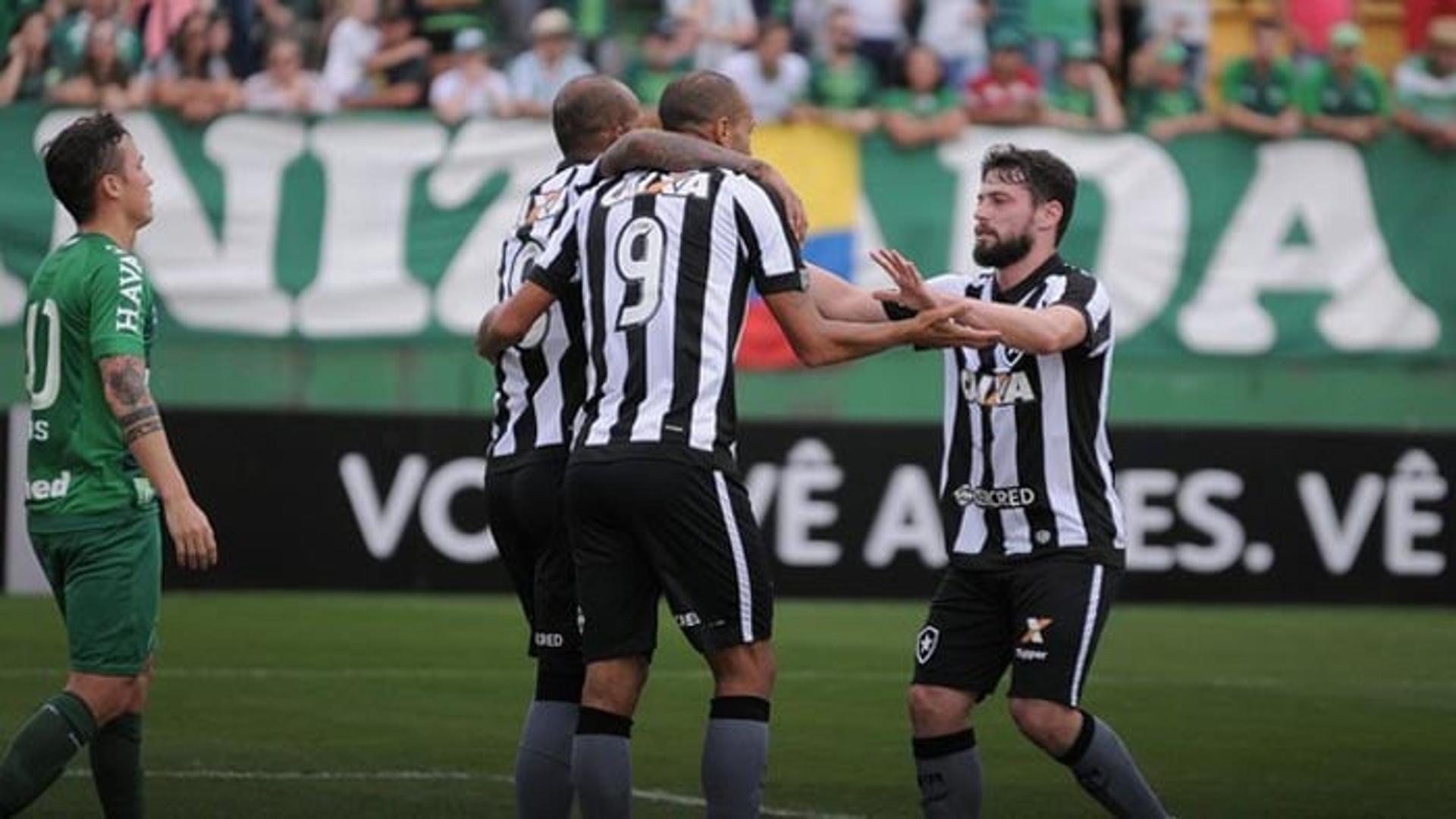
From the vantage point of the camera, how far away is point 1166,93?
19859mm

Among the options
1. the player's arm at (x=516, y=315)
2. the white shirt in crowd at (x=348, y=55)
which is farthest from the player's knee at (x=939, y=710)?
the white shirt in crowd at (x=348, y=55)

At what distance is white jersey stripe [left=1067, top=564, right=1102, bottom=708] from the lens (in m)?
8.03

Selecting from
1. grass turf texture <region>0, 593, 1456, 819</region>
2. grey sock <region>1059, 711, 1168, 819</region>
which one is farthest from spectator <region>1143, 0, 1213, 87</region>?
grey sock <region>1059, 711, 1168, 819</region>

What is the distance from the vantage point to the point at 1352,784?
1071 centimetres

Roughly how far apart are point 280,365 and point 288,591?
62.5 inches

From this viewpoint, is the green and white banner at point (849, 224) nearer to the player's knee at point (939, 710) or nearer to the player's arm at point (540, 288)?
the player's arm at point (540, 288)

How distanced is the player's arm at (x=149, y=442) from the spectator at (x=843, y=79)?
1171 centimetres

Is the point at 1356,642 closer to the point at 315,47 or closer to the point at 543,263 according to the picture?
the point at 315,47

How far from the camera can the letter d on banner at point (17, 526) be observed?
17.2 m

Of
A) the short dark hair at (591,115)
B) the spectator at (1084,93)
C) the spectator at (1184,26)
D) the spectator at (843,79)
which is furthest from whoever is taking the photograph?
the spectator at (1184,26)

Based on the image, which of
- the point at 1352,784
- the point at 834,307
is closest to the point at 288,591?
the point at 1352,784

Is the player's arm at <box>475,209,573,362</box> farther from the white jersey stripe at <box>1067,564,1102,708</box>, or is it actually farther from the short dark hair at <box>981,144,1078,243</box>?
the white jersey stripe at <box>1067,564,1102,708</box>

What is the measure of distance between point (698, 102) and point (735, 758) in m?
1.71

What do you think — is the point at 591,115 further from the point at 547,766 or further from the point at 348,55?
the point at 348,55
